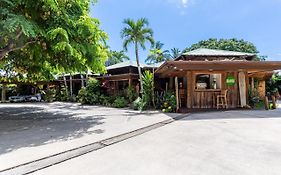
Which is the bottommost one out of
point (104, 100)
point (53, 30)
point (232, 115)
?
point (232, 115)

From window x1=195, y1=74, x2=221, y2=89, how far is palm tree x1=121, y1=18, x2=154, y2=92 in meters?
5.17

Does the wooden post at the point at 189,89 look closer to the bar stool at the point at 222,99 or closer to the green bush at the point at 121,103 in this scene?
the bar stool at the point at 222,99

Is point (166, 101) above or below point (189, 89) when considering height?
below

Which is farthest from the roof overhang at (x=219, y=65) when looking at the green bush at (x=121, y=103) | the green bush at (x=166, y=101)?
the green bush at (x=121, y=103)

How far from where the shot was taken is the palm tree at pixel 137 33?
18.6 meters

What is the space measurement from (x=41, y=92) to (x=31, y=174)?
29382 mm

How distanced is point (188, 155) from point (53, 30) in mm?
5611

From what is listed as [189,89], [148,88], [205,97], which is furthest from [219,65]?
[148,88]

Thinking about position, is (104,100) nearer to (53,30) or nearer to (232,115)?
(232,115)

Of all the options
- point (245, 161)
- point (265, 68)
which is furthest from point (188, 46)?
point (245, 161)

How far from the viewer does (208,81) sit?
14.9 metres

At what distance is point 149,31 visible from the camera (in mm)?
19125

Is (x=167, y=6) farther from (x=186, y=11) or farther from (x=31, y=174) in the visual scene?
(x=31, y=174)

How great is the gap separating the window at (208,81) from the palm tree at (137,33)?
517 cm
